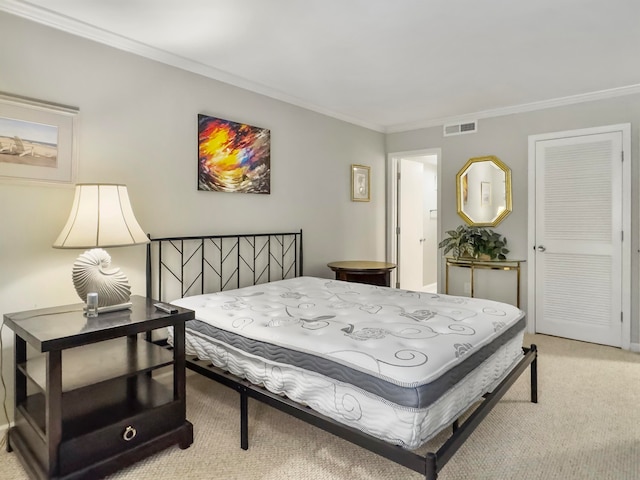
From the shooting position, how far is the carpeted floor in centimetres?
187

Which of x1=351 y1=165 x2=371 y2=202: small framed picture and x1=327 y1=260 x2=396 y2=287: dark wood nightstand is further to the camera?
x1=351 y1=165 x2=371 y2=202: small framed picture

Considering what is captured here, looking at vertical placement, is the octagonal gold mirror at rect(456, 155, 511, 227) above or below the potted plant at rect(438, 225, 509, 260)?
above

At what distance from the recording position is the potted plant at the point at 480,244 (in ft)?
14.1

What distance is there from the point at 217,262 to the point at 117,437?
1577 millimetres

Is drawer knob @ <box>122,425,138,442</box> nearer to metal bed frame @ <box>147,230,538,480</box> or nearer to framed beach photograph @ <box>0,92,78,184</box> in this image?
metal bed frame @ <box>147,230,538,480</box>

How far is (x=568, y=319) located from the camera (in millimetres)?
3961

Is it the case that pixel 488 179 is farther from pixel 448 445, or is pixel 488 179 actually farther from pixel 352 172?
pixel 448 445

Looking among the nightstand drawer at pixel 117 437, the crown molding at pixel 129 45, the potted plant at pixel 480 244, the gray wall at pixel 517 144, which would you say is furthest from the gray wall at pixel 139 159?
the potted plant at pixel 480 244

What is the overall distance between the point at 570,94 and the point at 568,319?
7.03ft

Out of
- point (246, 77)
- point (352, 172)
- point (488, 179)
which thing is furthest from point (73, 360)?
point (488, 179)

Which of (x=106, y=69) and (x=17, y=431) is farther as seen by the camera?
(x=106, y=69)

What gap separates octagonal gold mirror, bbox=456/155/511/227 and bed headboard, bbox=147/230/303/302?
1978mm

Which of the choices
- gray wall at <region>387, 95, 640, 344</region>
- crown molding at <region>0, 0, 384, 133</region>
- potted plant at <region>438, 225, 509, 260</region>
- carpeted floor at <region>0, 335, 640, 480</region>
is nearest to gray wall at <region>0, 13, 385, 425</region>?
crown molding at <region>0, 0, 384, 133</region>

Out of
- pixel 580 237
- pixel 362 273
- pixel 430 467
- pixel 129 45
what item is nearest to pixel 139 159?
pixel 129 45
